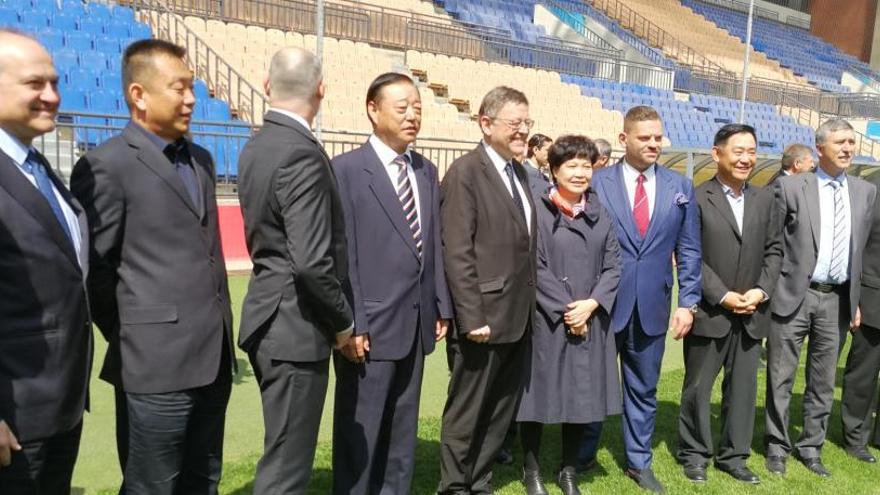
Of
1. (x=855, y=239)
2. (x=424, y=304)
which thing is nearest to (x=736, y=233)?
(x=855, y=239)

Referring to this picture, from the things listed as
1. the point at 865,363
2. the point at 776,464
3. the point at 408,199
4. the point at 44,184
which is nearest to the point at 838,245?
the point at 865,363

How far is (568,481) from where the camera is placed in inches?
147

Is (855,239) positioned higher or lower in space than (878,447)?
higher

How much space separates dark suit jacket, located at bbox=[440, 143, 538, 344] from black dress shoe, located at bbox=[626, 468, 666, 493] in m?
1.17

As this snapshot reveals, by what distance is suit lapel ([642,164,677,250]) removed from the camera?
3.79 metres

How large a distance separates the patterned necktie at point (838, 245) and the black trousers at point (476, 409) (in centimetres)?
198

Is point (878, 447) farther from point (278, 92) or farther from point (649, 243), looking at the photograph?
point (278, 92)

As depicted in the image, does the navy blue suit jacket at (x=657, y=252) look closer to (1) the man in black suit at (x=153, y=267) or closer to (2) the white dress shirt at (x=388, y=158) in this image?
(2) the white dress shirt at (x=388, y=158)

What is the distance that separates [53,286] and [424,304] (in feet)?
5.01

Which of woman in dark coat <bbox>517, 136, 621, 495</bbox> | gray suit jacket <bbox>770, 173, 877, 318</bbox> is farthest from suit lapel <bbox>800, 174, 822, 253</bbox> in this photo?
woman in dark coat <bbox>517, 136, 621, 495</bbox>

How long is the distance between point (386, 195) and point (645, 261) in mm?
1531

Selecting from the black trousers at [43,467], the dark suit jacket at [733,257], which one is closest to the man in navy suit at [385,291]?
the black trousers at [43,467]

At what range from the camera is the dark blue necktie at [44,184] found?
2080 mm

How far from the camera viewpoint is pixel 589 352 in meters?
3.65
